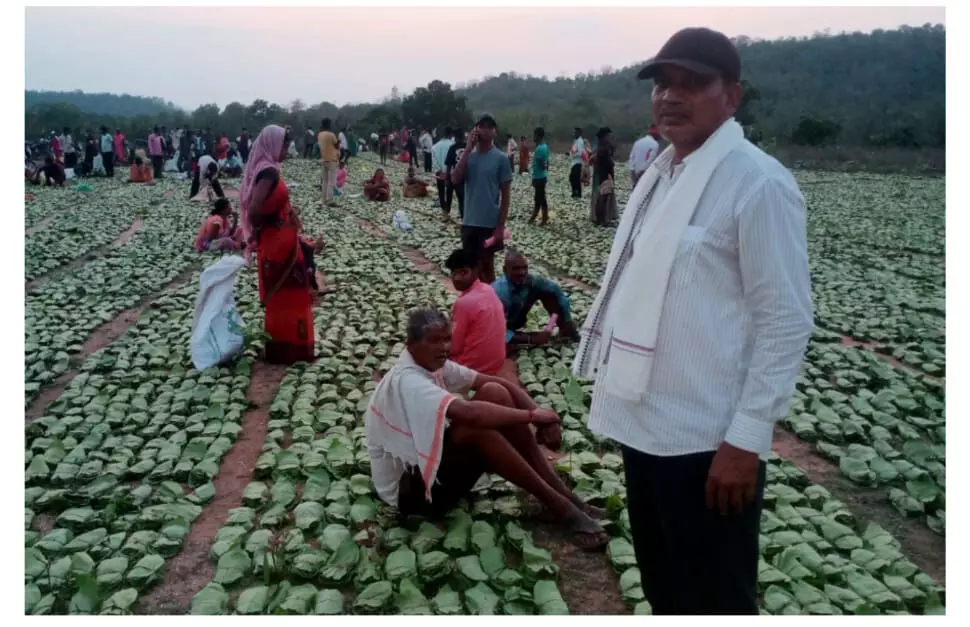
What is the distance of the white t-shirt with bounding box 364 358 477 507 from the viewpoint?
346cm

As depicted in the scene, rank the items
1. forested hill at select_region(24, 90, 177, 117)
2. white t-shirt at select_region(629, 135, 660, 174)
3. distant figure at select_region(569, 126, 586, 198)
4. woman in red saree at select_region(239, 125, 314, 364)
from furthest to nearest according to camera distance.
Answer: forested hill at select_region(24, 90, 177, 117) → distant figure at select_region(569, 126, 586, 198) → white t-shirt at select_region(629, 135, 660, 174) → woman in red saree at select_region(239, 125, 314, 364)

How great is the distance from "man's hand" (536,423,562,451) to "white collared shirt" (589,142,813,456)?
1499 mm

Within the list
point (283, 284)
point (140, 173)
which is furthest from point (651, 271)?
point (140, 173)

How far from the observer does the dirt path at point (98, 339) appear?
568 cm

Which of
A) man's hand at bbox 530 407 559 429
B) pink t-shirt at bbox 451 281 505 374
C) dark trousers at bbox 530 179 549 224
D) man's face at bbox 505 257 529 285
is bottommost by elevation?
man's hand at bbox 530 407 559 429

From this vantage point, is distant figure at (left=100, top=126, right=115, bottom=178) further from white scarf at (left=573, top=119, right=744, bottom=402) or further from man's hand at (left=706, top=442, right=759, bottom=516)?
man's hand at (left=706, top=442, right=759, bottom=516)

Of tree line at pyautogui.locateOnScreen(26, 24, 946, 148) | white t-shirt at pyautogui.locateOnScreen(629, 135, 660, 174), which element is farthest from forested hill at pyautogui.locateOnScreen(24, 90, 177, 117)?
white t-shirt at pyautogui.locateOnScreen(629, 135, 660, 174)

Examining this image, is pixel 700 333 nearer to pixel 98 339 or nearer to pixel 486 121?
pixel 486 121

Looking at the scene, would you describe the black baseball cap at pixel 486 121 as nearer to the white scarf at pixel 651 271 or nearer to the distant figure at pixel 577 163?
the white scarf at pixel 651 271

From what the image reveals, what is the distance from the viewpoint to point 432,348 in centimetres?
357

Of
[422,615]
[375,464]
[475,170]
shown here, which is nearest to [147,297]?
[475,170]

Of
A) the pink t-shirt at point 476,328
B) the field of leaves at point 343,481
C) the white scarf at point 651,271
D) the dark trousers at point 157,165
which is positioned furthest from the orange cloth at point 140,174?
the white scarf at point 651,271

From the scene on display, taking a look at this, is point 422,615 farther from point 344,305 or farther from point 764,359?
point 344,305

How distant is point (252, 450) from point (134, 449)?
0.73 meters
